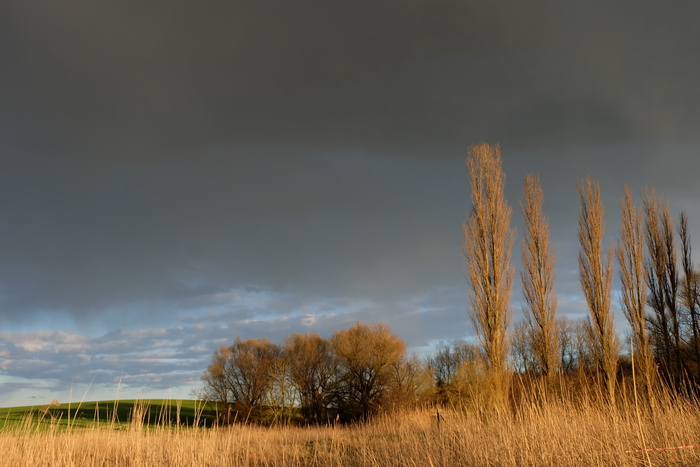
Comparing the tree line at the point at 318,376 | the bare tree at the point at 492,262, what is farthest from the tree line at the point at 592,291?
the tree line at the point at 318,376

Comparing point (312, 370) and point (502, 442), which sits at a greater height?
point (312, 370)

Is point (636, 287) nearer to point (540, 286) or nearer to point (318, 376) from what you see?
point (540, 286)

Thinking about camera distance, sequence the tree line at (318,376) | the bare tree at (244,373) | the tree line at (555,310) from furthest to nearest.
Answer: the bare tree at (244,373)
the tree line at (318,376)
the tree line at (555,310)

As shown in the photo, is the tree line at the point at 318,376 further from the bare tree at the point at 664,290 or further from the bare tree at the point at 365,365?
the bare tree at the point at 664,290

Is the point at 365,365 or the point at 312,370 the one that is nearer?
the point at 365,365

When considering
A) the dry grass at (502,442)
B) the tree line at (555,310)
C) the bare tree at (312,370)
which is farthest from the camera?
the bare tree at (312,370)

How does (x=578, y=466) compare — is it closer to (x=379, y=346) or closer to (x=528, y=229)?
(x=528, y=229)

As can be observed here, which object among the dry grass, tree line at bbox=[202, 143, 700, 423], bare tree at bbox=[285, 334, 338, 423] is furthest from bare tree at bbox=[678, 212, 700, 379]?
bare tree at bbox=[285, 334, 338, 423]

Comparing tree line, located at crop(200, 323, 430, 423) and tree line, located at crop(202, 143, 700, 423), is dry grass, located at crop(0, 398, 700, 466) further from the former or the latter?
tree line, located at crop(200, 323, 430, 423)

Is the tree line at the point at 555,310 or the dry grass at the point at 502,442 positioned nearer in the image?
the dry grass at the point at 502,442

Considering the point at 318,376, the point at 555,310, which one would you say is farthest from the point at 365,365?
the point at 555,310

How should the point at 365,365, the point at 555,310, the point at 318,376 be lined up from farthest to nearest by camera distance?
the point at 318,376 < the point at 365,365 < the point at 555,310

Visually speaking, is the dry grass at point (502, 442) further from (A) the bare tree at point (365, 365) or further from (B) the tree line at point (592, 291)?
(A) the bare tree at point (365, 365)

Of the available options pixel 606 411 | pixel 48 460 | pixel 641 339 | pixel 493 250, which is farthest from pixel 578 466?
pixel 641 339
